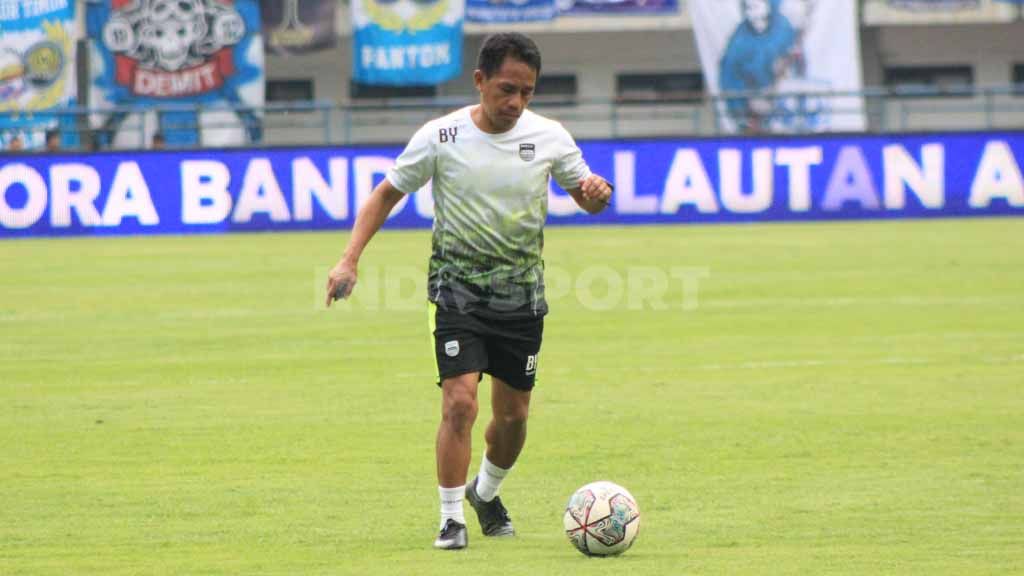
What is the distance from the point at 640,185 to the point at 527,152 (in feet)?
84.2

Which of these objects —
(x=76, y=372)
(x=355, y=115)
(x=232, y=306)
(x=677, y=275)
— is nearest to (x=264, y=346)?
(x=76, y=372)

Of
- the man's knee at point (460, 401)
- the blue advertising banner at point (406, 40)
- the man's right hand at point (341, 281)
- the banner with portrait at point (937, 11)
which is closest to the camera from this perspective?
the man's right hand at point (341, 281)

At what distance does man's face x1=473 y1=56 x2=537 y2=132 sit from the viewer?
8.26 m

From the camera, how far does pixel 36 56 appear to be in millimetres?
41438

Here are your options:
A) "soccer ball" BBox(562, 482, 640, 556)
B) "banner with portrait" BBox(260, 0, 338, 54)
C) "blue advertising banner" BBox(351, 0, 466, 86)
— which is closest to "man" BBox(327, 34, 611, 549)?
"soccer ball" BBox(562, 482, 640, 556)

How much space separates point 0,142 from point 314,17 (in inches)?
453

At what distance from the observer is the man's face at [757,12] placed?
44.0 m

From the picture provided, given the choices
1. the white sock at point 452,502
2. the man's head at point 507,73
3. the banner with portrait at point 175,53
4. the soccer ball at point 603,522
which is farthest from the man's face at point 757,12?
the soccer ball at point 603,522

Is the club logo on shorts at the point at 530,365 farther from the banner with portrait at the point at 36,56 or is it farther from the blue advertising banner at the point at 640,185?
the banner with portrait at the point at 36,56

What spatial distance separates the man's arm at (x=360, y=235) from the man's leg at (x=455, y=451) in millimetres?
640

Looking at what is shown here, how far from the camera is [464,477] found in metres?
8.49

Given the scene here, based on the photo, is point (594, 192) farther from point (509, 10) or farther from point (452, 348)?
point (509, 10)

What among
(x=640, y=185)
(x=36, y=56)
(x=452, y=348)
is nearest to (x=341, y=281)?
(x=452, y=348)

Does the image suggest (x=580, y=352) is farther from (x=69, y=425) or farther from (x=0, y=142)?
(x=0, y=142)
